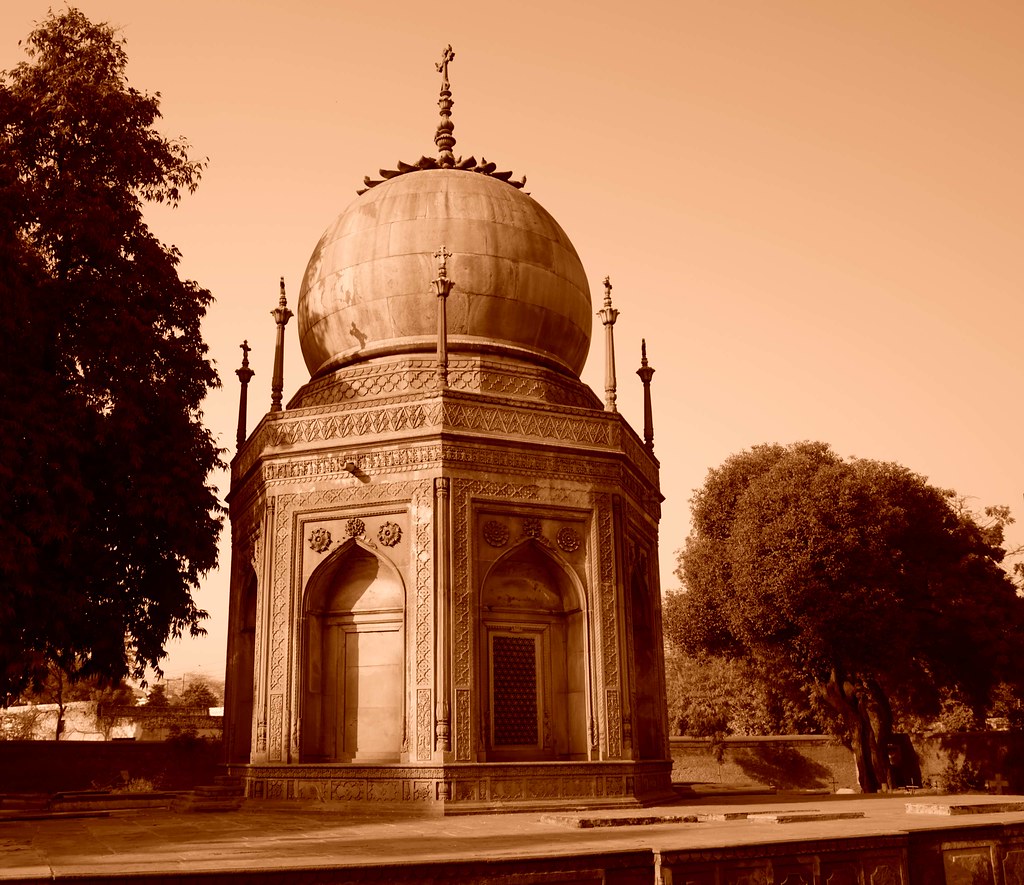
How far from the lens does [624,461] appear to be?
54.4ft

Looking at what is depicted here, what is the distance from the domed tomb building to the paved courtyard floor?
3.57ft

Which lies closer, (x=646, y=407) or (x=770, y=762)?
(x=646, y=407)

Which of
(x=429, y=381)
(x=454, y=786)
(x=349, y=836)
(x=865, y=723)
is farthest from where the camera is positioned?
(x=865, y=723)

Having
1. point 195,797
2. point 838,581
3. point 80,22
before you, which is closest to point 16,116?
point 80,22

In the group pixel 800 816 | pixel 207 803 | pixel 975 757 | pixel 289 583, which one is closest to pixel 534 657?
pixel 289 583

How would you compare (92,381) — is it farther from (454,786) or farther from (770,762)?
(770,762)

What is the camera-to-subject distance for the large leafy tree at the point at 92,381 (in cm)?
1430

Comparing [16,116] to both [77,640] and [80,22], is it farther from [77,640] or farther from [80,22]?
[77,640]

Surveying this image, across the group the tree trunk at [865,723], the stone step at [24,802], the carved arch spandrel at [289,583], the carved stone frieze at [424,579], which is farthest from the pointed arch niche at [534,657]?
the tree trunk at [865,723]

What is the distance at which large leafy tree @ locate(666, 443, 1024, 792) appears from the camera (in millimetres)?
24078

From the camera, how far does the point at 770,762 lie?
30.7 metres

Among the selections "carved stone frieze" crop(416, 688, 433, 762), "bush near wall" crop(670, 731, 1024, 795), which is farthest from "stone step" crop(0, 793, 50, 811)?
"bush near wall" crop(670, 731, 1024, 795)

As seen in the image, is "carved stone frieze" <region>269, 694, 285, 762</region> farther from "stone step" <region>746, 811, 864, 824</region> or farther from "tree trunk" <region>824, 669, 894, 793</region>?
"tree trunk" <region>824, 669, 894, 793</region>

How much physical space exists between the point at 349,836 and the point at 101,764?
43.4 ft
